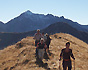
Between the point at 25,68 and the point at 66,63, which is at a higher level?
the point at 66,63

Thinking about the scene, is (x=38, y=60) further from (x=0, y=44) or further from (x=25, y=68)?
(x=0, y=44)

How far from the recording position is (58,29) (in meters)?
179

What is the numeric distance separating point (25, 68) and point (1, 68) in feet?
13.9

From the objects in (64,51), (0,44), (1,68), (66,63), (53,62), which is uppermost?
(64,51)

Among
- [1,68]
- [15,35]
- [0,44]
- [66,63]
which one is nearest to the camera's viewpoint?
[66,63]

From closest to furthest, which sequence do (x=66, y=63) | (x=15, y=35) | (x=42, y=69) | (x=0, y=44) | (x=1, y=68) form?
(x=66, y=63) < (x=42, y=69) < (x=1, y=68) < (x=0, y=44) < (x=15, y=35)

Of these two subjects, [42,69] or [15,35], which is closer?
[42,69]

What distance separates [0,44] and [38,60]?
164 metres

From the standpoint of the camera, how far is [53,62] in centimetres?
1438

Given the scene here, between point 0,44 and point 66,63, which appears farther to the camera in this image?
point 0,44

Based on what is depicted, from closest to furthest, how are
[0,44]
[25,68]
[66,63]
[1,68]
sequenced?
[66,63], [25,68], [1,68], [0,44]

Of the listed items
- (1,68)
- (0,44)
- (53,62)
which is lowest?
(0,44)

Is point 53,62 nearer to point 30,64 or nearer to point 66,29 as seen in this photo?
point 30,64

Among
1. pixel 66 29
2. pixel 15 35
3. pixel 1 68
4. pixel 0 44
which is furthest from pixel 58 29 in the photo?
pixel 1 68
